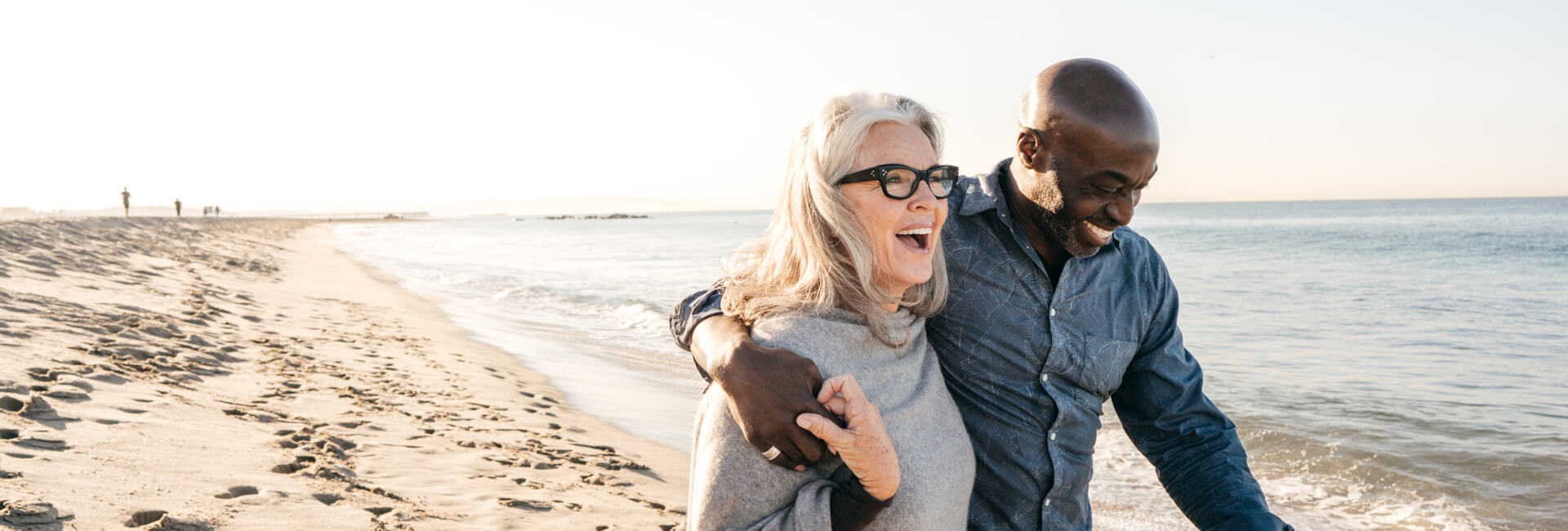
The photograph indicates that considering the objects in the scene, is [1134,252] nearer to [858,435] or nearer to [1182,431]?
[1182,431]

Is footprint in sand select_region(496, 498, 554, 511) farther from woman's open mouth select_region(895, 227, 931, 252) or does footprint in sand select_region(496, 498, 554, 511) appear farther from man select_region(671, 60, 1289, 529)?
woman's open mouth select_region(895, 227, 931, 252)

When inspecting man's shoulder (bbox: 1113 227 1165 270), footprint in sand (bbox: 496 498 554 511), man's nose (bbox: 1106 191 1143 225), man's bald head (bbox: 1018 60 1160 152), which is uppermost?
man's bald head (bbox: 1018 60 1160 152)

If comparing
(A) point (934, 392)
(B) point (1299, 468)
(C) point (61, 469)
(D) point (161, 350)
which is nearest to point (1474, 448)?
(B) point (1299, 468)

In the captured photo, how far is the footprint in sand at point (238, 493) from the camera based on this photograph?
3.80m

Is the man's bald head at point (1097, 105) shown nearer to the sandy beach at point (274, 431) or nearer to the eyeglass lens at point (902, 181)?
the eyeglass lens at point (902, 181)

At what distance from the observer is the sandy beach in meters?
3.75

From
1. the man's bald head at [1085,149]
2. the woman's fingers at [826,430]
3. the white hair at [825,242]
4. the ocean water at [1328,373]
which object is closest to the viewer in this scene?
the woman's fingers at [826,430]

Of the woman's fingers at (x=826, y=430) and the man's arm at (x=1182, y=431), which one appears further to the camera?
the man's arm at (x=1182, y=431)

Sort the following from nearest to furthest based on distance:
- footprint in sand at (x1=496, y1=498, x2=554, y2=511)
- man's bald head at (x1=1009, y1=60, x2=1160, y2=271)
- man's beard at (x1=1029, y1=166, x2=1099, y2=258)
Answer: man's bald head at (x1=1009, y1=60, x2=1160, y2=271) < man's beard at (x1=1029, y1=166, x2=1099, y2=258) < footprint in sand at (x1=496, y1=498, x2=554, y2=511)

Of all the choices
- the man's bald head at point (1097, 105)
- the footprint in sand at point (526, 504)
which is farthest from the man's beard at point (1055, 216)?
the footprint in sand at point (526, 504)

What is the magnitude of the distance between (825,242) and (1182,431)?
3.57ft

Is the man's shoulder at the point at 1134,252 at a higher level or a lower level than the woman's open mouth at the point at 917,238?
lower

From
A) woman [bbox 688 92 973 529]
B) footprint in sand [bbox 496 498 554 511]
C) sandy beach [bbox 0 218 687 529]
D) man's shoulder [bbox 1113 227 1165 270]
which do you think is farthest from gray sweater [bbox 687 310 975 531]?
footprint in sand [bbox 496 498 554 511]

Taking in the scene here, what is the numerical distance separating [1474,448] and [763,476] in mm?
7938
